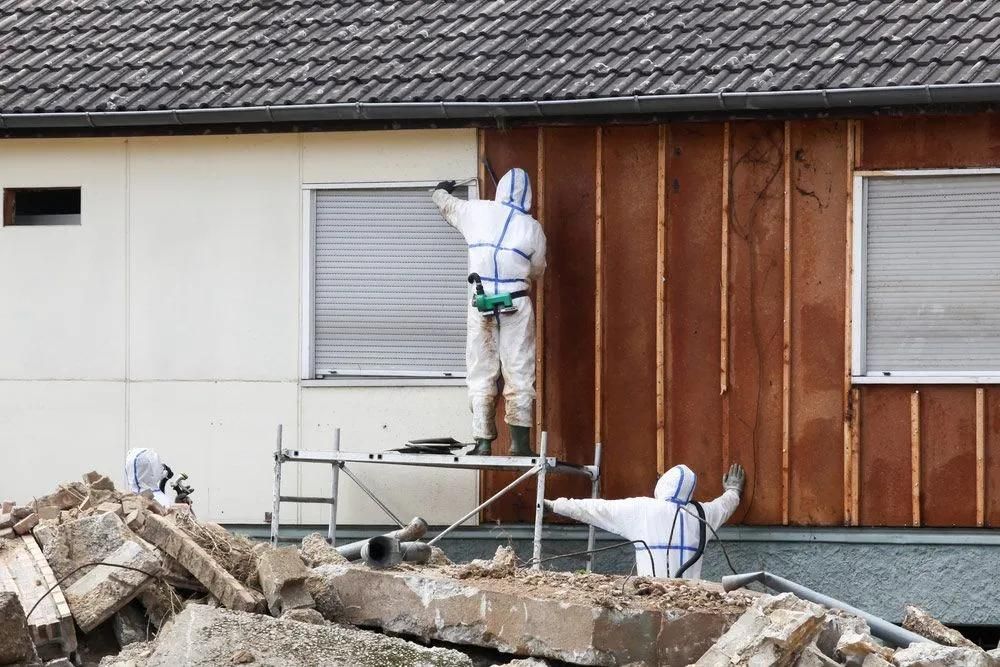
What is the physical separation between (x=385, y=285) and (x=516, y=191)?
1.42 meters

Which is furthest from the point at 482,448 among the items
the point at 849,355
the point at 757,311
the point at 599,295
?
the point at 849,355

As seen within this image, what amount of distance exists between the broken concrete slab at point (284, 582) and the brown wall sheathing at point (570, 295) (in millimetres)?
3823

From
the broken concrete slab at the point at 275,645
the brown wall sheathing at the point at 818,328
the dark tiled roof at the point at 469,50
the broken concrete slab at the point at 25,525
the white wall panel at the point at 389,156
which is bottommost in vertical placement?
the broken concrete slab at the point at 275,645

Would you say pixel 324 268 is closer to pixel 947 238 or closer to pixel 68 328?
pixel 68 328

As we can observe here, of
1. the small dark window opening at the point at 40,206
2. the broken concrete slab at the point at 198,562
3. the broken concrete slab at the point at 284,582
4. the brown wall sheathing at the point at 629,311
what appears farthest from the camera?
the small dark window opening at the point at 40,206

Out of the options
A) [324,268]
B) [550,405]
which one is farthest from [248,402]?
[550,405]

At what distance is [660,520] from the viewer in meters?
11.3

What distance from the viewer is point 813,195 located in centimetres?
1197

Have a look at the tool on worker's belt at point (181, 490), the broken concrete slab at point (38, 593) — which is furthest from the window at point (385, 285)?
the broken concrete slab at point (38, 593)

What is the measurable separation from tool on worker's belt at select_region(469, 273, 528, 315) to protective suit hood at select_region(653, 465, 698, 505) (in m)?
1.53

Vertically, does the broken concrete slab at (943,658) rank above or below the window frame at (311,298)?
below

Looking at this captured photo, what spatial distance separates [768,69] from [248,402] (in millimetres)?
4370

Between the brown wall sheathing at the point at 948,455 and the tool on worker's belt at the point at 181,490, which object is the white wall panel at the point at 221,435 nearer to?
the tool on worker's belt at the point at 181,490

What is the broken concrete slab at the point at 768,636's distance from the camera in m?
7.81
